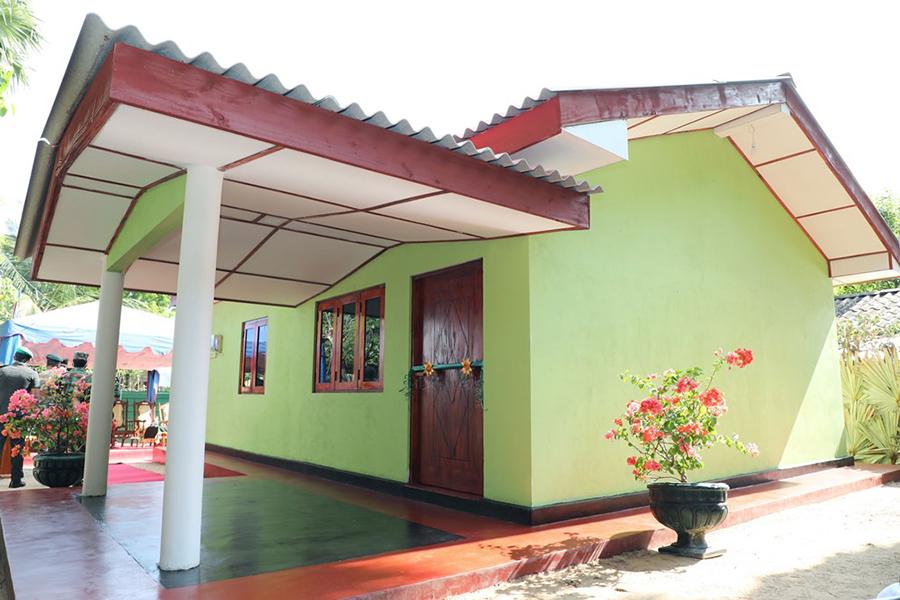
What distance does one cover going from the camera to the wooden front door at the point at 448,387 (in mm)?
6445

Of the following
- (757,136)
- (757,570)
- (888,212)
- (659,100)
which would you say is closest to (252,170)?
(659,100)

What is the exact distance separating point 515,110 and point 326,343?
15.3 ft

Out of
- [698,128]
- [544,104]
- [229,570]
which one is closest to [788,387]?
[698,128]

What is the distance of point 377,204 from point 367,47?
405 inches

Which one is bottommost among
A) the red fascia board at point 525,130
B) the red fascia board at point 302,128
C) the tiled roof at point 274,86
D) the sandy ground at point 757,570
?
the sandy ground at point 757,570

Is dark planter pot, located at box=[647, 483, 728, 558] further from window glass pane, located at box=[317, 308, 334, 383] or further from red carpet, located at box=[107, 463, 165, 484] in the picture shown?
red carpet, located at box=[107, 463, 165, 484]

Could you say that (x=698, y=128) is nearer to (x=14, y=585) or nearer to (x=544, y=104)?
(x=544, y=104)

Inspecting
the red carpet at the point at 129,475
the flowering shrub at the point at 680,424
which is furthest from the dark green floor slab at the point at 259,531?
the flowering shrub at the point at 680,424

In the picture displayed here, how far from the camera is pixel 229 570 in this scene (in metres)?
4.05

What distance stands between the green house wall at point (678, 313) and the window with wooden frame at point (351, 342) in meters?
2.67

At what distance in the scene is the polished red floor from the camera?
3.67 m

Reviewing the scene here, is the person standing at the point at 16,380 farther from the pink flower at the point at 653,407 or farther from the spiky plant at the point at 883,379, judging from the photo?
the spiky plant at the point at 883,379

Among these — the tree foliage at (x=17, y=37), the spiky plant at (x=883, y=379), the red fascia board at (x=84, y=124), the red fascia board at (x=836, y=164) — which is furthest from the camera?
the spiky plant at (x=883, y=379)

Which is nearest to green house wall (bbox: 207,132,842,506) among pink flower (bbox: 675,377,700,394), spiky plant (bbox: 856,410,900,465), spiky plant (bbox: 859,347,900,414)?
spiky plant (bbox: 856,410,900,465)
